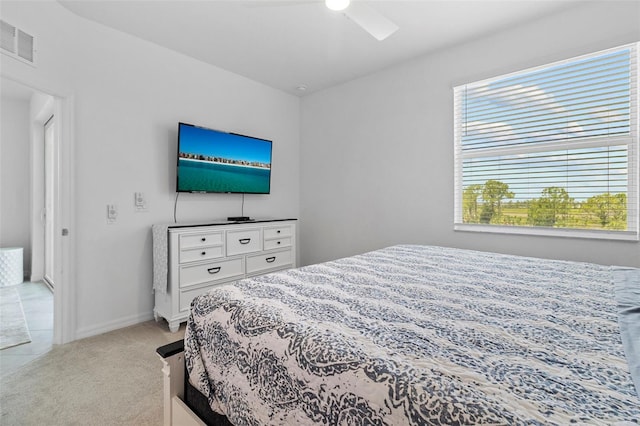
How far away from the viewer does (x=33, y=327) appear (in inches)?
106

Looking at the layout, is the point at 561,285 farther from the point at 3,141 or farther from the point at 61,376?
the point at 3,141

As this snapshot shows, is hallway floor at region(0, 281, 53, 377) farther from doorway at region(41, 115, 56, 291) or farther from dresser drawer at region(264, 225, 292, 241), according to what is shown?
dresser drawer at region(264, 225, 292, 241)

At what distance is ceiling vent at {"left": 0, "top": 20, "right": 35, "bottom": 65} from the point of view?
204cm

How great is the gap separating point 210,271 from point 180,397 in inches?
64.1

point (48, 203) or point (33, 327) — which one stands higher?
point (48, 203)

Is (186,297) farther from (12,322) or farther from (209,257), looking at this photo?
(12,322)

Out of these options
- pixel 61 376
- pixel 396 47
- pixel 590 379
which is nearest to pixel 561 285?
pixel 590 379

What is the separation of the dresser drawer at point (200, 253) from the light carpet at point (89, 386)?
0.68m

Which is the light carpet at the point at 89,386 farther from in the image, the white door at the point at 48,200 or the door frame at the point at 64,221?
the white door at the point at 48,200

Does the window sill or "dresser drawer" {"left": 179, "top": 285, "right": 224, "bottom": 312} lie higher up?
the window sill

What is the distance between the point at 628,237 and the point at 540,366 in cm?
224

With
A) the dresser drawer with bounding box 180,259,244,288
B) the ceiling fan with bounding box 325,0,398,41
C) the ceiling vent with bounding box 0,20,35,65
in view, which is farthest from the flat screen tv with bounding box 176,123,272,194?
the ceiling fan with bounding box 325,0,398,41

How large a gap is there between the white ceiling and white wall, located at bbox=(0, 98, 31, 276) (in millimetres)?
3104

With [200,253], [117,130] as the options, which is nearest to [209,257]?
[200,253]
